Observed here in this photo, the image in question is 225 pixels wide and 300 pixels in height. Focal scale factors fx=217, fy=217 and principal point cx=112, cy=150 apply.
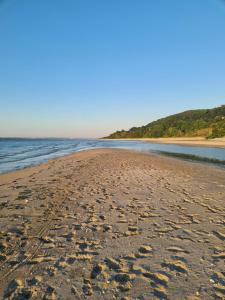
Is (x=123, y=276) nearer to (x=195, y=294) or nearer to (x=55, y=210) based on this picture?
(x=195, y=294)

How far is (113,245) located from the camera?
513 centimetres

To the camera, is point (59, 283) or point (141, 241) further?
point (141, 241)

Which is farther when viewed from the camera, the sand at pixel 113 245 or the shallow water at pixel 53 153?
the shallow water at pixel 53 153

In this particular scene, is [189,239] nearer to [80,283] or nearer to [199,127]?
[80,283]

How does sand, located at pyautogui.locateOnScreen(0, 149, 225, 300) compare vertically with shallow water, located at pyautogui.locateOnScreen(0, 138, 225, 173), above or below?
above

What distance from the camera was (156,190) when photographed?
10.4m

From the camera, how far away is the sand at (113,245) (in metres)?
3.66

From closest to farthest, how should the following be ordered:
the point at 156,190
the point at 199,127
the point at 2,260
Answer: the point at 2,260 < the point at 156,190 < the point at 199,127

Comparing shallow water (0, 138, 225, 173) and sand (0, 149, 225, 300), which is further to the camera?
shallow water (0, 138, 225, 173)

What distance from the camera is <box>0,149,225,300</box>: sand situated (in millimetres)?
3658

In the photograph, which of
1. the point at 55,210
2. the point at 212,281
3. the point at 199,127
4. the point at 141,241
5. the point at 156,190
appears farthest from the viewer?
the point at 199,127

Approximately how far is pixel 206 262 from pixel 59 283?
2848 millimetres

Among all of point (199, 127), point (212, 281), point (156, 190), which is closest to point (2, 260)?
point (212, 281)

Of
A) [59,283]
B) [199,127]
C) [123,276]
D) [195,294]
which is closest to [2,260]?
[59,283]
